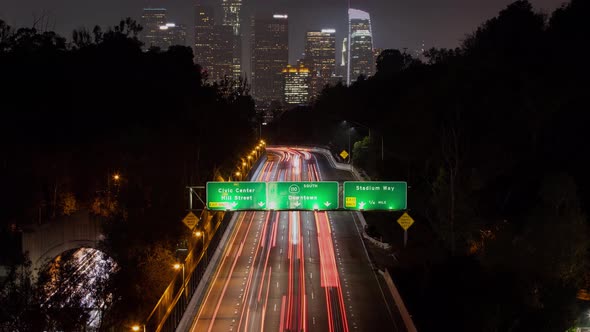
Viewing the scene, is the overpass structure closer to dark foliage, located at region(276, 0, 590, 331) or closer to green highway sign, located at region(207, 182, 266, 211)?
green highway sign, located at region(207, 182, 266, 211)

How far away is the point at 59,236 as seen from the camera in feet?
135

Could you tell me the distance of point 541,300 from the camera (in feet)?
102

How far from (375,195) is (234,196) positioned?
6.59 m

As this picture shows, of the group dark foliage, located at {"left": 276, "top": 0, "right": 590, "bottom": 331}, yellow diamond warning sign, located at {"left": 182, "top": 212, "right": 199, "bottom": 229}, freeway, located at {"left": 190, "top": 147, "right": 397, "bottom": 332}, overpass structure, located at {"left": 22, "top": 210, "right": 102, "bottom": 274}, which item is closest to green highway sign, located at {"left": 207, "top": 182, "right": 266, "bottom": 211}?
yellow diamond warning sign, located at {"left": 182, "top": 212, "right": 199, "bottom": 229}

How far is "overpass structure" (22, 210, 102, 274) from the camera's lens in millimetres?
39875

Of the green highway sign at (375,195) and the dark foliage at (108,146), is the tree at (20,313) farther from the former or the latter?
the green highway sign at (375,195)

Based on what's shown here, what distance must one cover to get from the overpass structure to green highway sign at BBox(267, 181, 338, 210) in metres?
14.5

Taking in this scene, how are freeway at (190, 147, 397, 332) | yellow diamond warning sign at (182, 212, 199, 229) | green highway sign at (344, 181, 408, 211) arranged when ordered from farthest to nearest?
yellow diamond warning sign at (182, 212, 199, 229), green highway sign at (344, 181, 408, 211), freeway at (190, 147, 397, 332)

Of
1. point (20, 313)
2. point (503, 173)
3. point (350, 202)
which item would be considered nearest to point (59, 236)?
point (350, 202)

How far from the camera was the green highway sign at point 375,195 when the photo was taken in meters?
32.7

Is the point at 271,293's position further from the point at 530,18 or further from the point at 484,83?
the point at 530,18

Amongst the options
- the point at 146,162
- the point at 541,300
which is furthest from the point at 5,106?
the point at 541,300

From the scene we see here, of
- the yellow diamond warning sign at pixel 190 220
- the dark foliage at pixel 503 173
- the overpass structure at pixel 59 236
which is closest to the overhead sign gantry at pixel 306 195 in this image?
the yellow diamond warning sign at pixel 190 220

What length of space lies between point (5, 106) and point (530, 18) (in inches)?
1812
